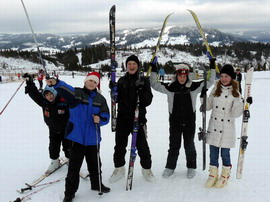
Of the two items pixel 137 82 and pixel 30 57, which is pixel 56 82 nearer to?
pixel 137 82

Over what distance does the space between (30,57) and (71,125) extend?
11479 centimetres

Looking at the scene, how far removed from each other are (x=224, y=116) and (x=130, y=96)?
4.61 ft

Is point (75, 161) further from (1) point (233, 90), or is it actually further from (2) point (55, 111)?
(1) point (233, 90)

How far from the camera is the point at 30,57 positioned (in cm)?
10706

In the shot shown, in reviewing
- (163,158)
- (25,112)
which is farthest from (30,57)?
(163,158)

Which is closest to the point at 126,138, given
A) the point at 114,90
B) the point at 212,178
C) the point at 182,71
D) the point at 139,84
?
the point at 114,90

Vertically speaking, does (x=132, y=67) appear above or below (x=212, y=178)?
above

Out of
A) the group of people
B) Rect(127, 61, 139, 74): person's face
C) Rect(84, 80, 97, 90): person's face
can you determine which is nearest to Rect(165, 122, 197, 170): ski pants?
the group of people

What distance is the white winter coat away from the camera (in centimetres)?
348

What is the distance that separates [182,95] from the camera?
3.76 meters

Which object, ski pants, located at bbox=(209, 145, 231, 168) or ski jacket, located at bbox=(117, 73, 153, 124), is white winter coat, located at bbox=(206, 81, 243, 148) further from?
ski jacket, located at bbox=(117, 73, 153, 124)

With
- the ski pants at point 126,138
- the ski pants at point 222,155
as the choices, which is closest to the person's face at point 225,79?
the ski pants at point 222,155

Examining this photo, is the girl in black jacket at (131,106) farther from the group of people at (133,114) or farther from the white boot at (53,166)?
the white boot at (53,166)

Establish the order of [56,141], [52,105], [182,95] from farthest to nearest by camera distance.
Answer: [56,141] → [52,105] → [182,95]
